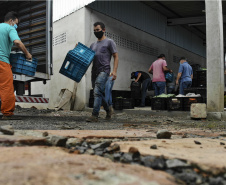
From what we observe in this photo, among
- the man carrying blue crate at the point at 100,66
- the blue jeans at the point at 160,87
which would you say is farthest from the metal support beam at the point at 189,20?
the man carrying blue crate at the point at 100,66

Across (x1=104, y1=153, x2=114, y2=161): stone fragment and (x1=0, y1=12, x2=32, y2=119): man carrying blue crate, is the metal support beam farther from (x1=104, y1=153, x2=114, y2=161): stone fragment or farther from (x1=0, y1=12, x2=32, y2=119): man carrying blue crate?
(x1=104, y1=153, x2=114, y2=161): stone fragment

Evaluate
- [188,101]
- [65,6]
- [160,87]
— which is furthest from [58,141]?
[65,6]

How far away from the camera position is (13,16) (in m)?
4.44

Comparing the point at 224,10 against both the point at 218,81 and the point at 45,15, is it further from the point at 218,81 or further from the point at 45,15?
the point at 45,15

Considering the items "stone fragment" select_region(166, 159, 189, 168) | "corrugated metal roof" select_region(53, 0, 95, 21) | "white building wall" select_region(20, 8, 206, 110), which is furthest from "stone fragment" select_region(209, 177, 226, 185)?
"corrugated metal roof" select_region(53, 0, 95, 21)

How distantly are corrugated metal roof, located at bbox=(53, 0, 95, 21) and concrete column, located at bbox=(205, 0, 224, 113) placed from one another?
193 inches

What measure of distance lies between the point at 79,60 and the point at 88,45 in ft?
15.3

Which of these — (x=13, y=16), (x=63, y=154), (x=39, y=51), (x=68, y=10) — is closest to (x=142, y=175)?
(x=63, y=154)

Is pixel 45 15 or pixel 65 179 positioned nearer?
pixel 65 179

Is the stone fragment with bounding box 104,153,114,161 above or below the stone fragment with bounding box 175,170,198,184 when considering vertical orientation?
above

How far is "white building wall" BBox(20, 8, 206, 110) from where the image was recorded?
903cm

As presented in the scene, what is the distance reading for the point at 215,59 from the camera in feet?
18.1

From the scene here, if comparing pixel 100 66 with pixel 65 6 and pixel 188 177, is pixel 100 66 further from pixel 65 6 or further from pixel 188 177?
pixel 65 6

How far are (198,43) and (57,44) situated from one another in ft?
37.1
